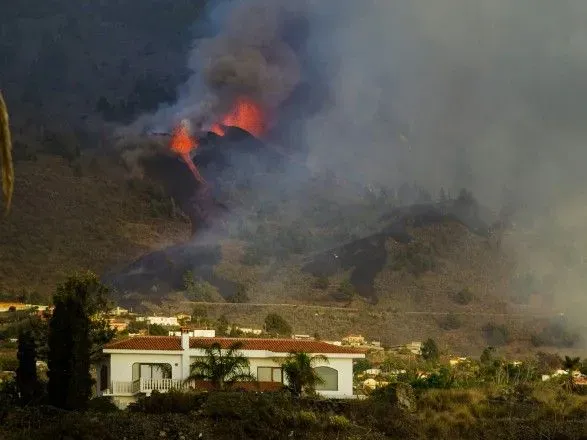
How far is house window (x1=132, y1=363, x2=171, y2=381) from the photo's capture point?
42.9m

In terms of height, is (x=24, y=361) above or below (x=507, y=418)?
above

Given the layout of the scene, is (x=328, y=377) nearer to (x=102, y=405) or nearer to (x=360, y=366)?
(x=102, y=405)

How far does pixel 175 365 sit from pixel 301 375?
19.2 ft

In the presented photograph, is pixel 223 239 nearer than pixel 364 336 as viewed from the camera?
No

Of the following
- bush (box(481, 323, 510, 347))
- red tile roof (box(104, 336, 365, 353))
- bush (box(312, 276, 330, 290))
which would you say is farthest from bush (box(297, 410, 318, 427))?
bush (box(312, 276, 330, 290))

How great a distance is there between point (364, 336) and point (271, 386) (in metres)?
66.0

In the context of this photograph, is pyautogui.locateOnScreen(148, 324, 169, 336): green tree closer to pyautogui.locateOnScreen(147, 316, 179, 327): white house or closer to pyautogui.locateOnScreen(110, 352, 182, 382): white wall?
pyautogui.locateOnScreen(147, 316, 179, 327): white house

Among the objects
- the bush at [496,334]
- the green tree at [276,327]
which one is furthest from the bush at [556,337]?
the green tree at [276,327]

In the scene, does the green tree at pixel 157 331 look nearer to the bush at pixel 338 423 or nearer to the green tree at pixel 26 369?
the green tree at pixel 26 369

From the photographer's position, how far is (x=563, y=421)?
37250 millimetres

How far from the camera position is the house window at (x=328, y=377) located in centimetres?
4434

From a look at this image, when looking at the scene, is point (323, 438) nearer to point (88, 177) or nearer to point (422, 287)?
point (422, 287)

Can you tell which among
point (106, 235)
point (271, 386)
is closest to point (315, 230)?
point (106, 235)

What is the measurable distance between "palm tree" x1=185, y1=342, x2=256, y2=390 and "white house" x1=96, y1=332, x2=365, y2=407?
2.10ft
